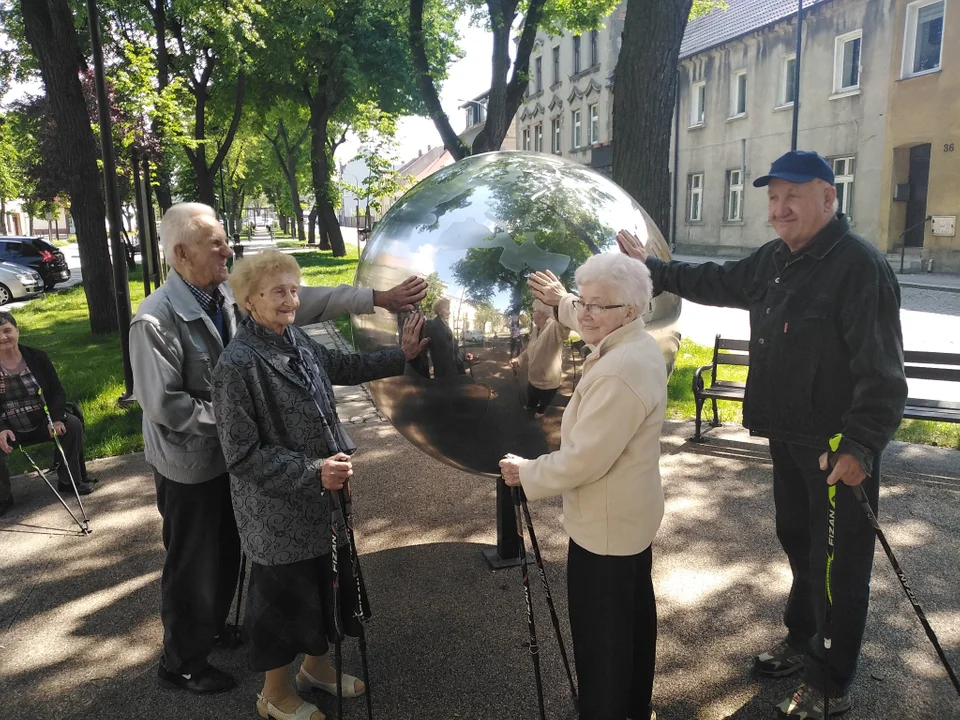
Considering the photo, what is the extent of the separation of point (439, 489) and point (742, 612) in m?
2.60

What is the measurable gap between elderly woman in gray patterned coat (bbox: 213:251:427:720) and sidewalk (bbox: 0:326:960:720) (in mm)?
437

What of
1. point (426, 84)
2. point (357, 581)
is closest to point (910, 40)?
point (426, 84)

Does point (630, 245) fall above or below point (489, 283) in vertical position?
above

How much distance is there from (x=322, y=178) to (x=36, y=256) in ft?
36.1

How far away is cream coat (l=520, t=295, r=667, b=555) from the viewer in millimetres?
2488

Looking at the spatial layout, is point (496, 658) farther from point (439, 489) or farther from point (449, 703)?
point (439, 489)

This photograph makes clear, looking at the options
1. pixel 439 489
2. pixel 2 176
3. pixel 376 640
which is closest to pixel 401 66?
pixel 439 489

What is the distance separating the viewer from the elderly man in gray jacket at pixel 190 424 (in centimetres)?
307

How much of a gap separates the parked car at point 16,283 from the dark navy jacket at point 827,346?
75.0 ft

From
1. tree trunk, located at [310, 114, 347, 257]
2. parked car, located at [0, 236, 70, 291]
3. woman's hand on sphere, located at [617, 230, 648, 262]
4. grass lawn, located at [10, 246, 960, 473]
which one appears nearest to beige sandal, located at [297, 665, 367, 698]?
woman's hand on sphere, located at [617, 230, 648, 262]

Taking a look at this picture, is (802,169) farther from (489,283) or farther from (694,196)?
(694,196)

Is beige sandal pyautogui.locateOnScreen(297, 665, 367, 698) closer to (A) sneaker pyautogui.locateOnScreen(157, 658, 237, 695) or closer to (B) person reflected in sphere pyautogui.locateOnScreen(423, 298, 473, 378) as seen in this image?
(A) sneaker pyautogui.locateOnScreen(157, 658, 237, 695)

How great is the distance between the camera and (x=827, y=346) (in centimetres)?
297

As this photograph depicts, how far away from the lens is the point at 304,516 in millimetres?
2988
